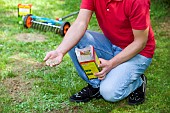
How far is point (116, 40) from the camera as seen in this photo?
259 cm

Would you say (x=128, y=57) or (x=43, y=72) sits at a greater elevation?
(x=128, y=57)

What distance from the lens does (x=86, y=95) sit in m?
2.65

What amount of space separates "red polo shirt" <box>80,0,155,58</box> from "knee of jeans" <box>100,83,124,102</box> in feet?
1.08

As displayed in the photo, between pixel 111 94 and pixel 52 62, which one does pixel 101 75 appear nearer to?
pixel 111 94

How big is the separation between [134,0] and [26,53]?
1.64 meters

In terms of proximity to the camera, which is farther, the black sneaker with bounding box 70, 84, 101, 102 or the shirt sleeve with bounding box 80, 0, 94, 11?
the black sneaker with bounding box 70, 84, 101, 102

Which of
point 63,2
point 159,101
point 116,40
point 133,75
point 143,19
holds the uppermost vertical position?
point 143,19

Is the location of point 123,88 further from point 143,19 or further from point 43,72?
point 43,72

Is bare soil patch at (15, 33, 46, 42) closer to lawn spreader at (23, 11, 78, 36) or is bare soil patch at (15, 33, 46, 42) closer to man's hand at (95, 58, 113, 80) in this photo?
lawn spreader at (23, 11, 78, 36)

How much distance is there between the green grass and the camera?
2.56 meters

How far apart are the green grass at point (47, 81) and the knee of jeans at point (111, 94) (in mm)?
83

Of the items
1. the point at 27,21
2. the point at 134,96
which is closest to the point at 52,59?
the point at 134,96

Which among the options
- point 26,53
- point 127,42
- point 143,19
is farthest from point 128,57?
point 26,53

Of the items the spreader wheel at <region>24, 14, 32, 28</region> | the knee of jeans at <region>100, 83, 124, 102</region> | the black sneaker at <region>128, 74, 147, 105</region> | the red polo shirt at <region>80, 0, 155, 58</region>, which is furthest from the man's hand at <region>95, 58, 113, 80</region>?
the spreader wheel at <region>24, 14, 32, 28</region>
